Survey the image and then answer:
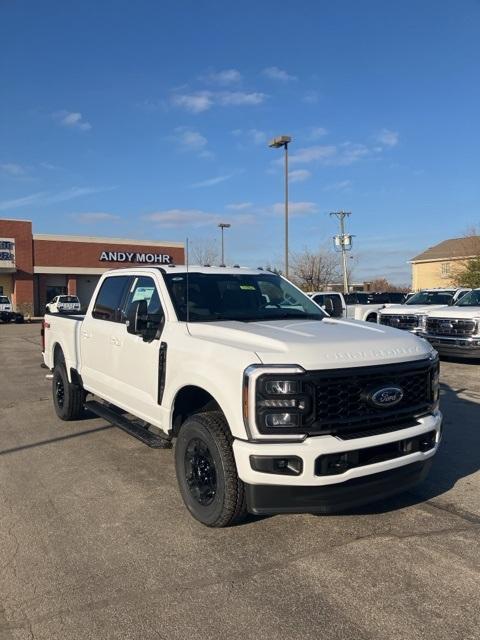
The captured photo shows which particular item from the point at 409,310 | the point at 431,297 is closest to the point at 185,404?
the point at 409,310

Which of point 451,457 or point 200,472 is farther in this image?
point 451,457

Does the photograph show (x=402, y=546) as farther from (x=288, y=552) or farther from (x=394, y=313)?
(x=394, y=313)

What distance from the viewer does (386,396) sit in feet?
12.2

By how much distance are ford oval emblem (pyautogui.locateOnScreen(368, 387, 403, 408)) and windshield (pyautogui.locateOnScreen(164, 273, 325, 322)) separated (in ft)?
4.71

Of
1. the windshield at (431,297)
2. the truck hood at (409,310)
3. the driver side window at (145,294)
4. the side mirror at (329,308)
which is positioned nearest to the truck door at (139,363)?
the driver side window at (145,294)

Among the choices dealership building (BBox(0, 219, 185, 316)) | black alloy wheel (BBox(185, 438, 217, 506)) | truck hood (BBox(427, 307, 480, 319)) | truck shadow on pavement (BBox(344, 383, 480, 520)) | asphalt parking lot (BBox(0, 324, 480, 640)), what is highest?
dealership building (BBox(0, 219, 185, 316))

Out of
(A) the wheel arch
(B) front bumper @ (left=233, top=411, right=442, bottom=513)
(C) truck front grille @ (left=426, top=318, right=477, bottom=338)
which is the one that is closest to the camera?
(B) front bumper @ (left=233, top=411, right=442, bottom=513)

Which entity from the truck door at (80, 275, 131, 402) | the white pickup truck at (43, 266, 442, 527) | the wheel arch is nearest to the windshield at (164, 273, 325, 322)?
the white pickup truck at (43, 266, 442, 527)

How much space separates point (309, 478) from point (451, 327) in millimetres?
10192

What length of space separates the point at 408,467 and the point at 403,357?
0.77 m

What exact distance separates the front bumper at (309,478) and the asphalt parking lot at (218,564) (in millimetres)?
376

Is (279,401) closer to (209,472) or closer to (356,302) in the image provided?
(209,472)

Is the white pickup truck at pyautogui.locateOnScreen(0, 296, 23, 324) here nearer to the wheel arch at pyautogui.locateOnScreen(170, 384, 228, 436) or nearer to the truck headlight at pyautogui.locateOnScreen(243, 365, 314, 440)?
the wheel arch at pyautogui.locateOnScreen(170, 384, 228, 436)

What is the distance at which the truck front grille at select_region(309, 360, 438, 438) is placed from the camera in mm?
3518
